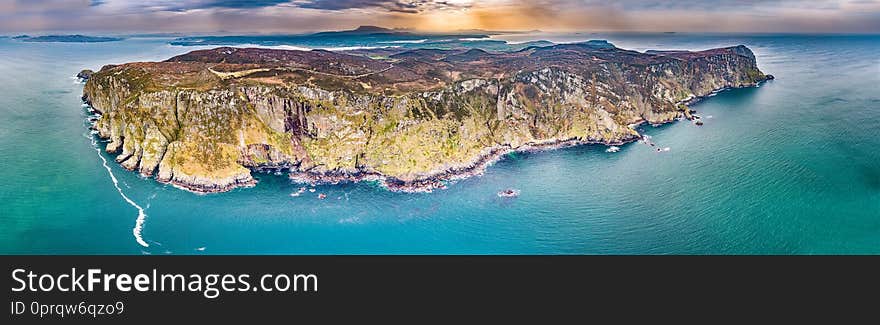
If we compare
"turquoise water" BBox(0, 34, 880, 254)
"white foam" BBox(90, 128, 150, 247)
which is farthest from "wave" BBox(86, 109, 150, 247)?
"turquoise water" BBox(0, 34, 880, 254)

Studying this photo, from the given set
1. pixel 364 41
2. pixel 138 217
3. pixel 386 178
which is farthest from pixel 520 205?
pixel 364 41

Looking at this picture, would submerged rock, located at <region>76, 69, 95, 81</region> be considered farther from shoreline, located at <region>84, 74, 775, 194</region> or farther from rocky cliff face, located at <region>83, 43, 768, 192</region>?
shoreline, located at <region>84, 74, 775, 194</region>

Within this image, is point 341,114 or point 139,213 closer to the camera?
point 139,213

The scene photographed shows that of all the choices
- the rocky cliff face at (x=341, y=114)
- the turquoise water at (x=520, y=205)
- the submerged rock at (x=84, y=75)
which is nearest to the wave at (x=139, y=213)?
the turquoise water at (x=520, y=205)

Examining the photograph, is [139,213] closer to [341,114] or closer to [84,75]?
[341,114]

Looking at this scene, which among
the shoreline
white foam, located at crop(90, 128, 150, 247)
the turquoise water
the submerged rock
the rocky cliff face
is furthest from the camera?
the submerged rock

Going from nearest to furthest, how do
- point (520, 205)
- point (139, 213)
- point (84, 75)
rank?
1. point (139, 213)
2. point (520, 205)
3. point (84, 75)

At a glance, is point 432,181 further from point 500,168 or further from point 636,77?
point 636,77
